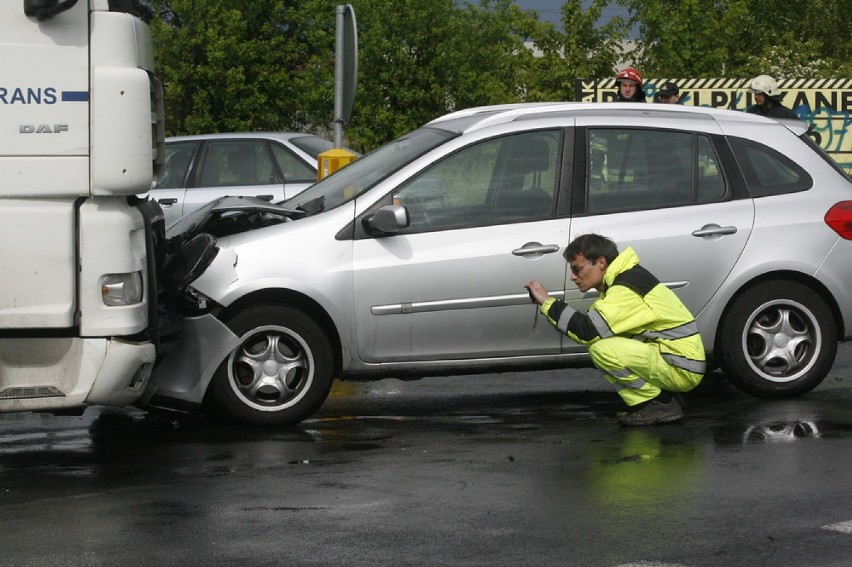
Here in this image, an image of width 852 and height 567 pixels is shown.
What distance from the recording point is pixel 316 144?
16.0m

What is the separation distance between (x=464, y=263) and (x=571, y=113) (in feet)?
3.89

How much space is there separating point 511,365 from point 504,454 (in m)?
1.14

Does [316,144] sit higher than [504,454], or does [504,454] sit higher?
[316,144]

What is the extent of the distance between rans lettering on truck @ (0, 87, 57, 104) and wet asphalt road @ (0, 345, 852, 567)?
1695 mm

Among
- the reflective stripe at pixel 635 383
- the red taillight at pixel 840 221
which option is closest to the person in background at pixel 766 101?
the red taillight at pixel 840 221

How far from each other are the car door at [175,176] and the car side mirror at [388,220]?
7487 millimetres

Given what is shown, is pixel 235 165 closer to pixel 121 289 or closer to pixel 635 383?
pixel 635 383

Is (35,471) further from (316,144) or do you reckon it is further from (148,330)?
(316,144)

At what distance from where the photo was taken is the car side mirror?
25.9 feet

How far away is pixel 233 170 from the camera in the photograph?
15523 millimetres

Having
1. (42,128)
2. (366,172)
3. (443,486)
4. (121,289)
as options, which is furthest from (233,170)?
(443,486)

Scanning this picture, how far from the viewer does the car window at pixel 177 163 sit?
50.9 ft

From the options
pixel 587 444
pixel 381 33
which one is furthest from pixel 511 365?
pixel 381 33

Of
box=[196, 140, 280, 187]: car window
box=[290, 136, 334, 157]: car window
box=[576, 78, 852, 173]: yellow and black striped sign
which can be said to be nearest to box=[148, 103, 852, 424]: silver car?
box=[196, 140, 280, 187]: car window
